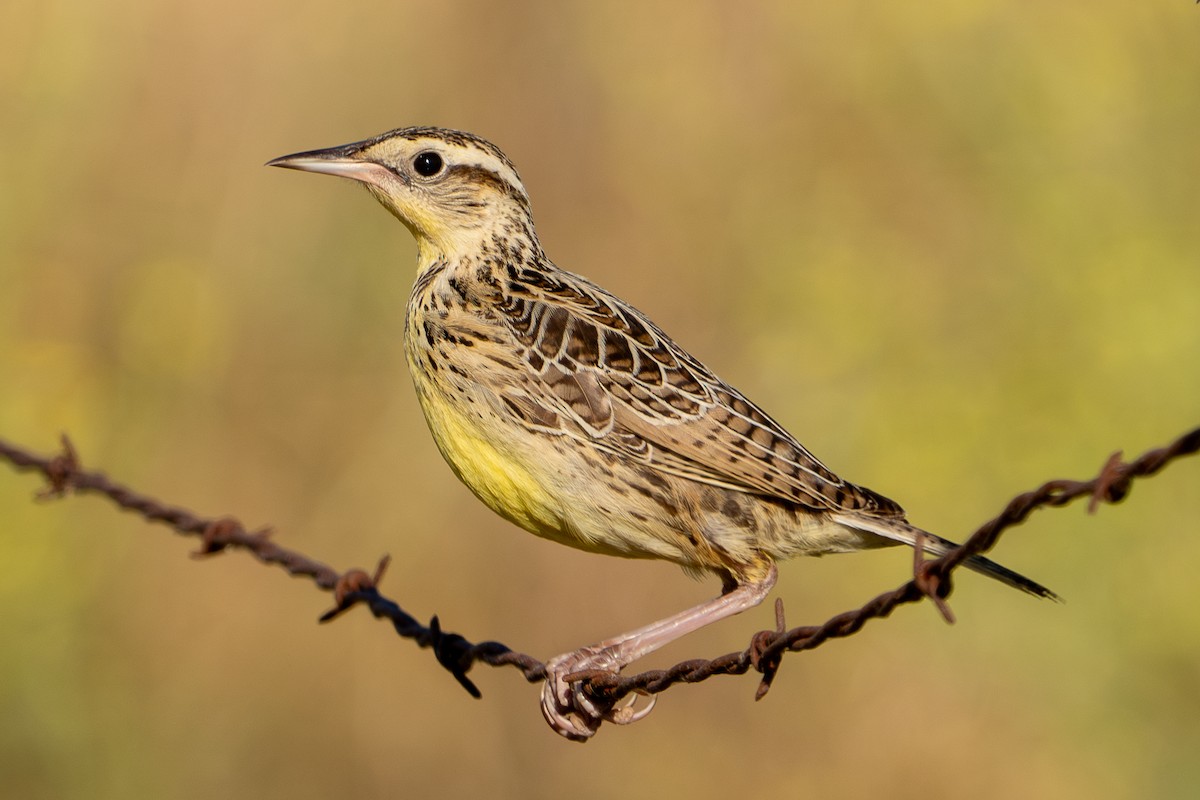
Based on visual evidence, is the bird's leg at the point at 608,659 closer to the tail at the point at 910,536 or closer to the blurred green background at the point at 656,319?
the tail at the point at 910,536

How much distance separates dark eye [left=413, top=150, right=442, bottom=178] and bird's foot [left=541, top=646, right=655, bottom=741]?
80.0 inches

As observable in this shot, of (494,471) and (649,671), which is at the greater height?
(494,471)

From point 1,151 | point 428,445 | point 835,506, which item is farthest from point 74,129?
point 835,506

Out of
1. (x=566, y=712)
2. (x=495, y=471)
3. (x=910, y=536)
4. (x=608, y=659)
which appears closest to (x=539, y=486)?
(x=495, y=471)

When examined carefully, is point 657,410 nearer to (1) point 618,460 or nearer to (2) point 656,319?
(1) point 618,460

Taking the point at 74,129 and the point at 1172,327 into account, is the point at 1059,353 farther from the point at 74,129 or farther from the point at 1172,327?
the point at 74,129

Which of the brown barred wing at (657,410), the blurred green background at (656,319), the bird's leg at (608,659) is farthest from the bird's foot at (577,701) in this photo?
the blurred green background at (656,319)

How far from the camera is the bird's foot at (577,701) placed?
4.47 meters

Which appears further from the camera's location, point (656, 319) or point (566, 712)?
point (656, 319)

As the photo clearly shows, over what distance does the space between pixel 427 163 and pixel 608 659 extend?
210 centimetres

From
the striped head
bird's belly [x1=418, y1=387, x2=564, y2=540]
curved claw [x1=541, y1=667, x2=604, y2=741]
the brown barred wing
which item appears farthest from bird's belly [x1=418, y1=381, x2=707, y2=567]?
the striped head

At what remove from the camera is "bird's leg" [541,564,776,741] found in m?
4.49

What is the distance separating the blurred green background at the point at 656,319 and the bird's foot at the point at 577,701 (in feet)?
10.1

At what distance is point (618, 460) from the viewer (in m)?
4.68
